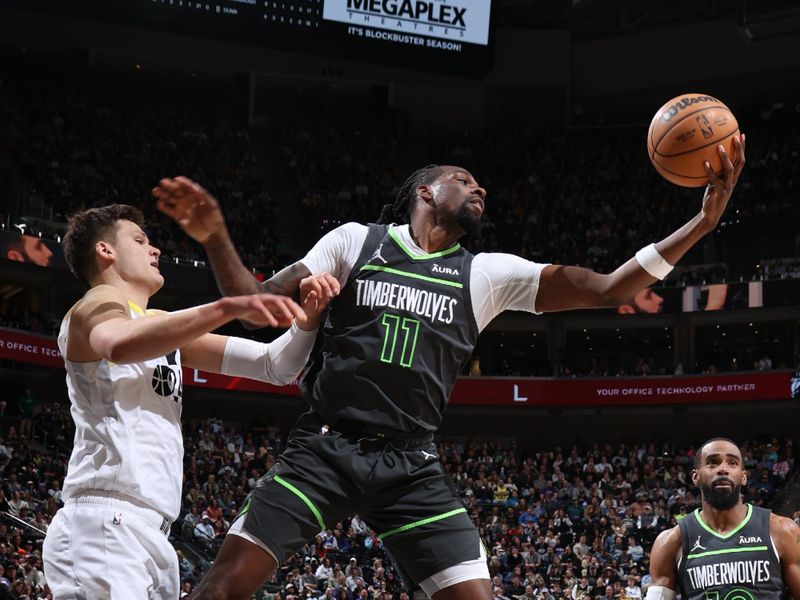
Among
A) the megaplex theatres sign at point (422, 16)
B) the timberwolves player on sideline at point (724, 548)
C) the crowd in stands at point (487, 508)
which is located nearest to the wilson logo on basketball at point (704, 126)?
the timberwolves player on sideline at point (724, 548)

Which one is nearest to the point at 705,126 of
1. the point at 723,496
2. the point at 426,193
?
the point at 426,193

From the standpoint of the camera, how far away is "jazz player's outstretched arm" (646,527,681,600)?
6604mm

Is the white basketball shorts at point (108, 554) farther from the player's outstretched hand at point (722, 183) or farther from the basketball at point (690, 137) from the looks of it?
the basketball at point (690, 137)

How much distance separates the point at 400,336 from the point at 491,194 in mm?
30315

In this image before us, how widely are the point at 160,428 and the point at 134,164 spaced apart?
90.2 ft

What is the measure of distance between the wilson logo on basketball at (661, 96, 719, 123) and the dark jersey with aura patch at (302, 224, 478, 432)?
135 centimetres

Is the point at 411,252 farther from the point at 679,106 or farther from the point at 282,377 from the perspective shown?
the point at 679,106

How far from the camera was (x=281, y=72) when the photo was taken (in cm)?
3431

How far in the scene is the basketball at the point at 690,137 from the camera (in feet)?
16.3

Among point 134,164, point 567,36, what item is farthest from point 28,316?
point 567,36

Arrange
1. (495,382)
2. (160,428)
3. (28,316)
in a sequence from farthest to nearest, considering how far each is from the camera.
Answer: (495,382), (28,316), (160,428)

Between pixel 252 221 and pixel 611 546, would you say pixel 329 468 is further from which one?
pixel 252 221

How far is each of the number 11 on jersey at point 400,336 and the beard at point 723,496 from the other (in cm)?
298

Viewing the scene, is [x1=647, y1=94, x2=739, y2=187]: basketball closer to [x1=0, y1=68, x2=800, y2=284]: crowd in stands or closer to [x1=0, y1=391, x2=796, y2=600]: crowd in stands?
[x1=0, y1=391, x2=796, y2=600]: crowd in stands
